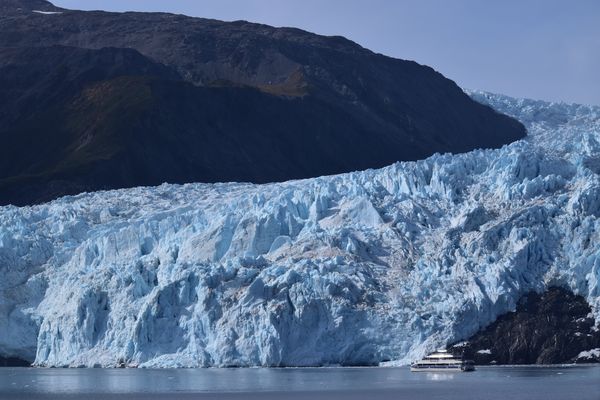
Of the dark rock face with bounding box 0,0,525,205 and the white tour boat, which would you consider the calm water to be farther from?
the dark rock face with bounding box 0,0,525,205

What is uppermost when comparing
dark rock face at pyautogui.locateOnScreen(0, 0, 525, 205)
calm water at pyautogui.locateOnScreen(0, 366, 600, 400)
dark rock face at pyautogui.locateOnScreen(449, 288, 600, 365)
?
dark rock face at pyautogui.locateOnScreen(0, 0, 525, 205)

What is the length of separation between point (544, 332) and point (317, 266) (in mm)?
9310

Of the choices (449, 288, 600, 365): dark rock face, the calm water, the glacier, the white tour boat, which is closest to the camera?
the calm water

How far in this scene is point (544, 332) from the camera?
153 ft

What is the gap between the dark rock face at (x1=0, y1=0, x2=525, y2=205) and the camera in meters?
107

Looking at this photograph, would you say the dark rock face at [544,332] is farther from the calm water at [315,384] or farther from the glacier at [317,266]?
the calm water at [315,384]

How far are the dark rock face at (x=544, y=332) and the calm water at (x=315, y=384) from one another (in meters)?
0.72

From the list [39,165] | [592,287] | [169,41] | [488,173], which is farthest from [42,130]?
[592,287]

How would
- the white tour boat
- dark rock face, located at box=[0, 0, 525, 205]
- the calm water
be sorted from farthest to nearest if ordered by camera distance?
dark rock face, located at box=[0, 0, 525, 205], the white tour boat, the calm water

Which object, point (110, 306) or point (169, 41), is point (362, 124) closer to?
point (169, 41)

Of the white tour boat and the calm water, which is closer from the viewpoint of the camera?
the calm water

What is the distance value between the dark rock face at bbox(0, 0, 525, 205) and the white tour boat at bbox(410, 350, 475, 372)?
157ft

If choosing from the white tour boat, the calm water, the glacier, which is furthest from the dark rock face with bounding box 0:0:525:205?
the white tour boat

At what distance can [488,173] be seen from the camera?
54.7 m
